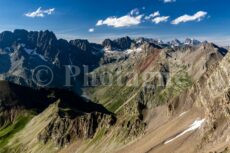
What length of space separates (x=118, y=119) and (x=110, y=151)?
32832mm

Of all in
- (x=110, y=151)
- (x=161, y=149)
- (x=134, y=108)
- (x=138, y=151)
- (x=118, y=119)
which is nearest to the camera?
(x=161, y=149)

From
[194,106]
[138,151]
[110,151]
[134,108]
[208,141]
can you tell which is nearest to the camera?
[208,141]

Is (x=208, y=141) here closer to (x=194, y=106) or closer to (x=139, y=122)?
(x=194, y=106)

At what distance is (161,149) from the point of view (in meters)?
110

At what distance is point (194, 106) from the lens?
438 ft

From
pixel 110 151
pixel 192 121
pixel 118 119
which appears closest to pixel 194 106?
pixel 192 121

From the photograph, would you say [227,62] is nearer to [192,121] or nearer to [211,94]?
[211,94]

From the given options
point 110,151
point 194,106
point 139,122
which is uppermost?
point 194,106

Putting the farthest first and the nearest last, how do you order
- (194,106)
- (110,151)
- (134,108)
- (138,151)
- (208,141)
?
(134,108)
(110,151)
(194,106)
(138,151)
(208,141)

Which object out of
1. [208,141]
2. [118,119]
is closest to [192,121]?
[208,141]

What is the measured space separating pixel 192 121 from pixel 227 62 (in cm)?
2369

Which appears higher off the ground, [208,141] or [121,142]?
[208,141]

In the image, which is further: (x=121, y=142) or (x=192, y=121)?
(x=121, y=142)

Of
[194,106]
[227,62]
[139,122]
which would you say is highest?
[227,62]
